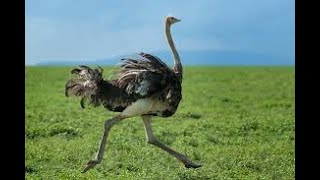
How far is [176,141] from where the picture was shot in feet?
33.7

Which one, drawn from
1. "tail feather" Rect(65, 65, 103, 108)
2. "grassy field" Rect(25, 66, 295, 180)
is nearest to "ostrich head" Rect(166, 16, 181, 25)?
"tail feather" Rect(65, 65, 103, 108)

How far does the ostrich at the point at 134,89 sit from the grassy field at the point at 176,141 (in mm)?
546

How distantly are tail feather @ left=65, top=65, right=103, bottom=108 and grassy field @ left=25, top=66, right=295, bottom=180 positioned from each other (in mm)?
770

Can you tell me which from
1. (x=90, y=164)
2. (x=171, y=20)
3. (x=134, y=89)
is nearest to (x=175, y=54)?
(x=171, y=20)

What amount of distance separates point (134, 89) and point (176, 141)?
2.75 m

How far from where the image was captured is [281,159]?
899 centimetres

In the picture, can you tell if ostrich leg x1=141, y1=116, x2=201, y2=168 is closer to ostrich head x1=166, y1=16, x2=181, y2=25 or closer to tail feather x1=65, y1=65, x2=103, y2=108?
tail feather x1=65, y1=65, x2=103, y2=108

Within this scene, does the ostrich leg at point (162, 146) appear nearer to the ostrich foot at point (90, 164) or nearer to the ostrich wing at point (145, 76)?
the ostrich wing at point (145, 76)

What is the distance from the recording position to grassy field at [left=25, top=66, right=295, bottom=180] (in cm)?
813

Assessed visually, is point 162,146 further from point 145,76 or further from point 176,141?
point 176,141

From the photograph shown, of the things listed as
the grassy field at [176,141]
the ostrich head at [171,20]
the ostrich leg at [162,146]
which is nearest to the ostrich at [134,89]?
the ostrich leg at [162,146]

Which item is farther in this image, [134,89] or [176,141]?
[176,141]

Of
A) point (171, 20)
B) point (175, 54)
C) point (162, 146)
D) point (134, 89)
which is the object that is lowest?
point (162, 146)
